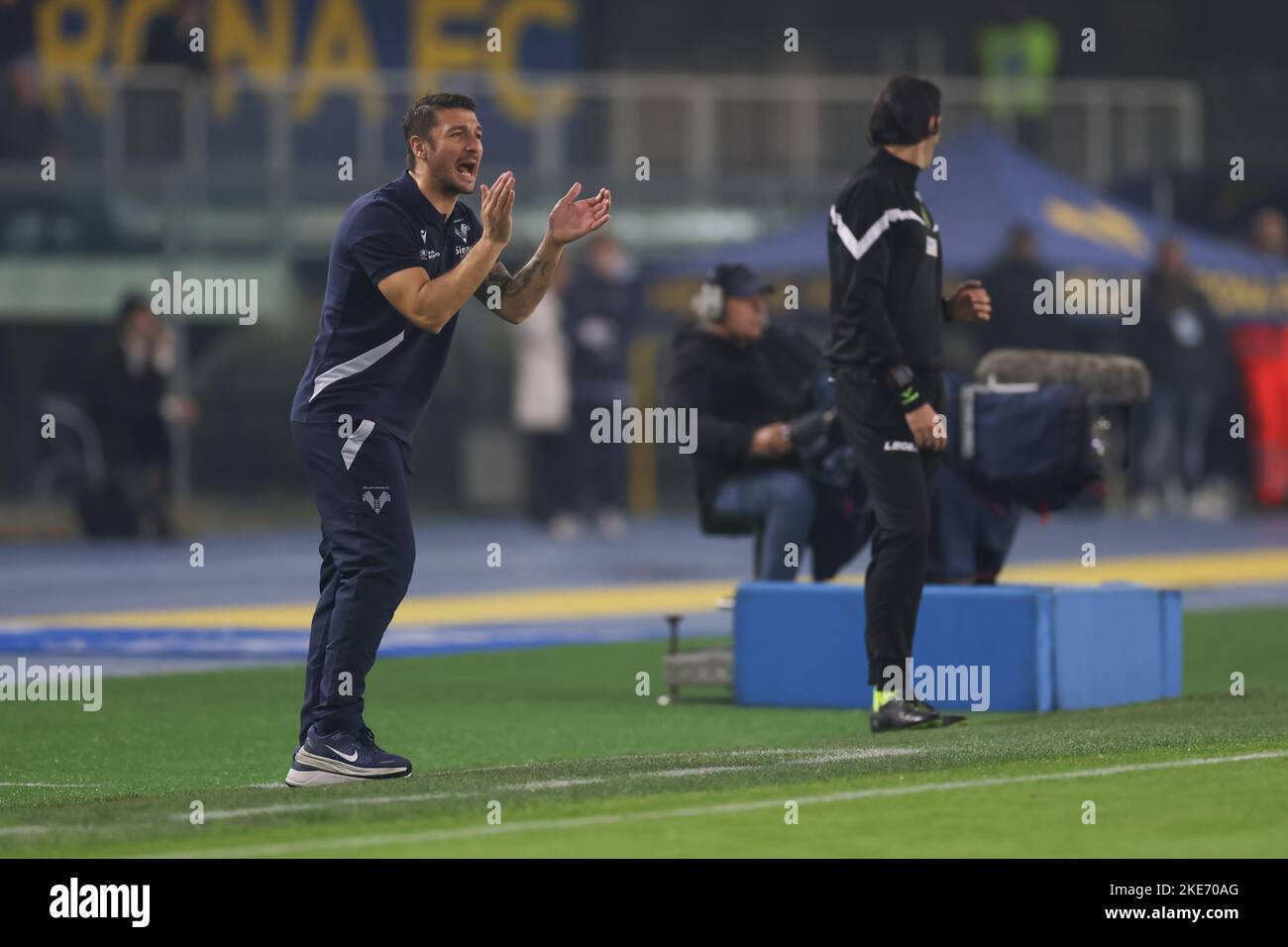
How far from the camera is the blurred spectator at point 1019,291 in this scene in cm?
2142

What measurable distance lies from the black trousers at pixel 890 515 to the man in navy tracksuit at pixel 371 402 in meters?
1.71

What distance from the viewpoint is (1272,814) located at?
732 cm

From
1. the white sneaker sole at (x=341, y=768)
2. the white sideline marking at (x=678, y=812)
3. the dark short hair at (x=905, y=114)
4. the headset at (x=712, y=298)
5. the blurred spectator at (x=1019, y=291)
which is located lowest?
the white sideline marking at (x=678, y=812)

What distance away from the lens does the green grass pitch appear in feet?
22.8

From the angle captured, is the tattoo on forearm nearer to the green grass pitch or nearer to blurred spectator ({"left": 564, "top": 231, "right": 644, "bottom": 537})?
the green grass pitch

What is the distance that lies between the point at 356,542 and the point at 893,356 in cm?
217

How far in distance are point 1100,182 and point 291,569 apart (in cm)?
1029

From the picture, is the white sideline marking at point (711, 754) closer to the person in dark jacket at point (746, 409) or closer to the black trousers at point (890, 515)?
the black trousers at point (890, 515)

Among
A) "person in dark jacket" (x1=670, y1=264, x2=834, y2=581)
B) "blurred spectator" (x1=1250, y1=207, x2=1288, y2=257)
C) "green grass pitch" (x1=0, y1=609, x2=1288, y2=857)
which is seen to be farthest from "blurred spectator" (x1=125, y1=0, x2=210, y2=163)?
"person in dark jacket" (x1=670, y1=264, x2=834, y2=581)

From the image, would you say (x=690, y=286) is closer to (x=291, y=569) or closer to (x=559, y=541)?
(x=559, y=541)

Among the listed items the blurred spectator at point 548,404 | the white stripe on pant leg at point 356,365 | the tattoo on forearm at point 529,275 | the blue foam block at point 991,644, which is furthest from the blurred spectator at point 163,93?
the white stripe on pant leg at point 356,365

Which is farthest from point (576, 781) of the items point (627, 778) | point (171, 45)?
point (171, 45)
